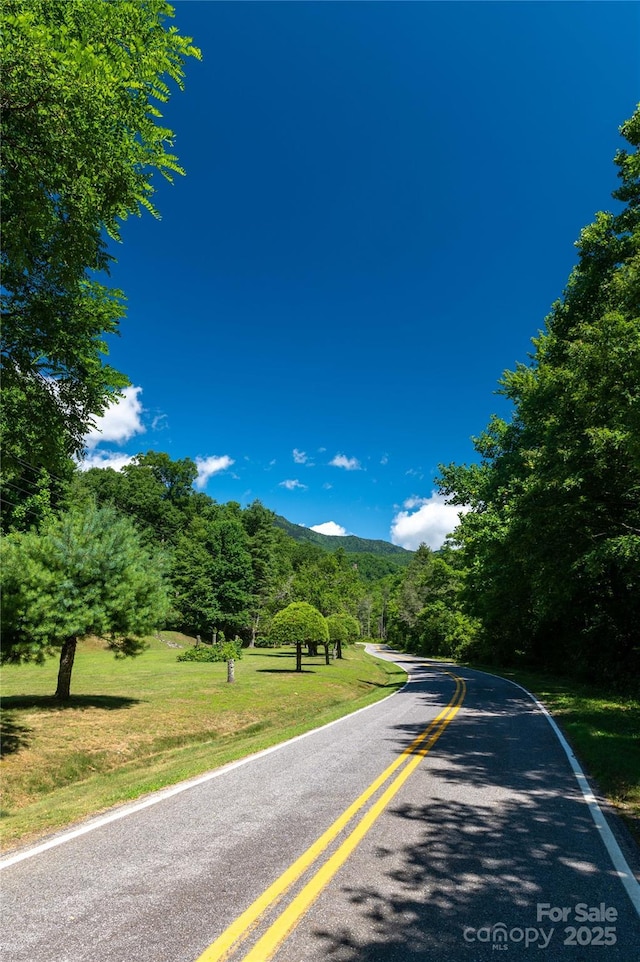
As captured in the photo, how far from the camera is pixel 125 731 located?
12570 mm

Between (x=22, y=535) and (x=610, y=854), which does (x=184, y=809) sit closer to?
(x=610, y=854)

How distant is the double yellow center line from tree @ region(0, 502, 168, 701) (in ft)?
32.6

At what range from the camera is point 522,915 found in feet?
12.4

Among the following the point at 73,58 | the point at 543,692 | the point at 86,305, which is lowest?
the point at 543,692

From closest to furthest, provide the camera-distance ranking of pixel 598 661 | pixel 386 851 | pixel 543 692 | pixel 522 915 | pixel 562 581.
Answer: pixel 522 915 → pixel 386 851 → pixel 562 581 → pixel 543 692 → pixel 598 661

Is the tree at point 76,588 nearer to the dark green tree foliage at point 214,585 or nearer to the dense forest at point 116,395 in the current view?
the dense forest at point 116,395

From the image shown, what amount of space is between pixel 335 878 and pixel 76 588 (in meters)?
12.0

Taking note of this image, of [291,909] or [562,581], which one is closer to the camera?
[291,909]

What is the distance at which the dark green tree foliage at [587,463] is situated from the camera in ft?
44.8

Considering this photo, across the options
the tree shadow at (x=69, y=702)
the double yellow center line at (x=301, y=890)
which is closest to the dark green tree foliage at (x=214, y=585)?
the tree shadow at (x=69, y=702)

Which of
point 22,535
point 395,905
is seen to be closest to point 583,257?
point 395,905

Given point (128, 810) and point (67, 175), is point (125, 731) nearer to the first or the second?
point (128, 810)

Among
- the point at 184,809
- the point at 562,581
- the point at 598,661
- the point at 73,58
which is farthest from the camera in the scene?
the point at 598,661

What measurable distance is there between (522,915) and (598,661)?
2625 centimetres
